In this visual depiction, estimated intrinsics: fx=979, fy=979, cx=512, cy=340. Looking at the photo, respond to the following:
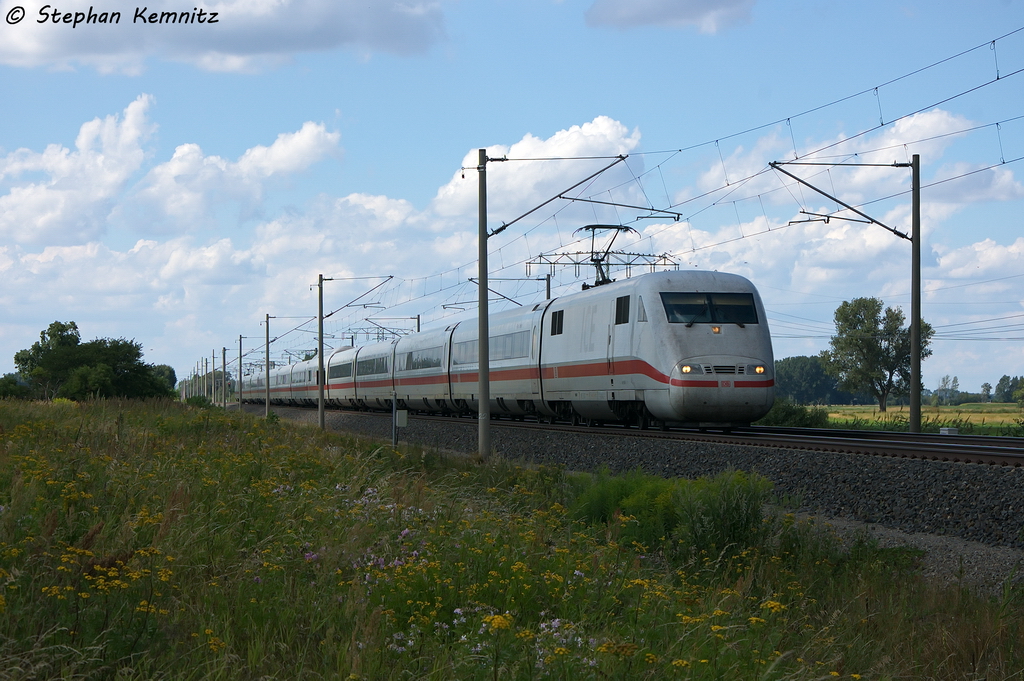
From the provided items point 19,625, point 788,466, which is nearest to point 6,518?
point 19,625

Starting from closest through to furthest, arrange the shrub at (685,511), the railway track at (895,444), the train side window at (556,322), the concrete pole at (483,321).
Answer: the shrub at (685,511) < the railway track at (895,444) < the concrete pole at (483,321) < the train side window at (556,322)

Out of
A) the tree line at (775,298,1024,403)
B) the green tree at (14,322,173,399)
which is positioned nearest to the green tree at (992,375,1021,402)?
the tree line at (775,298,1024,403)

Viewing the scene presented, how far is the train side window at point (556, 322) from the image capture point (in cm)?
2639

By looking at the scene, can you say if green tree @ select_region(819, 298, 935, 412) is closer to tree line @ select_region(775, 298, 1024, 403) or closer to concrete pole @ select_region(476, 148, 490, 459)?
tree line @ select_region(775, 298, 1024, 403)

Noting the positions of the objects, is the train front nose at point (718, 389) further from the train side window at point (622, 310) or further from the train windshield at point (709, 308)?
the train side window at point (622, 310)

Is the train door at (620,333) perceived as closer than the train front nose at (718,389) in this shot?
No

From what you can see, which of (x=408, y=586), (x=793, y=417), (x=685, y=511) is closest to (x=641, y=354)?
(x=685, y=511)

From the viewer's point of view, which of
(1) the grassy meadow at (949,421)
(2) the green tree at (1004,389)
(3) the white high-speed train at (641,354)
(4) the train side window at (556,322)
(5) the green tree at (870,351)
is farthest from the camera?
(2) the green tree at (1004,389)

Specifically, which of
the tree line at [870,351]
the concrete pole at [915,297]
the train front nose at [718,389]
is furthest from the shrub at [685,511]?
the tree line at [870,351]

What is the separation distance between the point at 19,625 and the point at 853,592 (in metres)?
7.07

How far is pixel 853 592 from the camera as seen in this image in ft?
30.0

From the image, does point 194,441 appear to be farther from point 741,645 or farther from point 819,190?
point 819,190

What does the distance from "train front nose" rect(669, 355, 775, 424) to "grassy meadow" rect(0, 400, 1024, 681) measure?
7.73m

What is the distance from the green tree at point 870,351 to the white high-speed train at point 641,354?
76.4 m
